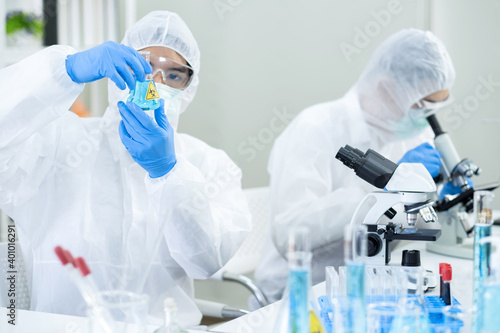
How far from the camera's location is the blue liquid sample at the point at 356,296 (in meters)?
0.79

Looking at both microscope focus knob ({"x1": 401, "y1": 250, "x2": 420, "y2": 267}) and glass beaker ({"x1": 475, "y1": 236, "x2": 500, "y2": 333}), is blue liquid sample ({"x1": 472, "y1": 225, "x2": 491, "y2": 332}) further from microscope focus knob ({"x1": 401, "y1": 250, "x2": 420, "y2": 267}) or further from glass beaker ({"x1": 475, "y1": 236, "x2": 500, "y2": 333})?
microscope focus knob ({"x1": 401, "y1": 250, "x2": 420, "y2": 267})

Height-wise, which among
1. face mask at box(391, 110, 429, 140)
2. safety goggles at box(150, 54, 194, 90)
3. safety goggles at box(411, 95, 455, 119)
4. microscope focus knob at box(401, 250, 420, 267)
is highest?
safety goggles at box(150, 54, 194, 90)

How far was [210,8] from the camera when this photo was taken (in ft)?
9.43

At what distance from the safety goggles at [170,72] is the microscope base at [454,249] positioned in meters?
1.03

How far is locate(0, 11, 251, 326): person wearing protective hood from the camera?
1.33 meters

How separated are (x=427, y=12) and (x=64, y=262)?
8.97 ft

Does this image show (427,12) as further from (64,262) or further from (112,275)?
(64,262)

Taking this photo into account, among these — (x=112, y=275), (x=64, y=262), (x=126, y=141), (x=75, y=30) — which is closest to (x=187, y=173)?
(x=126, y=141)

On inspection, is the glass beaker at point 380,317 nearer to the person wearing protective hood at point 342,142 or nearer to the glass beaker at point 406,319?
the glass beaker at point 406,319

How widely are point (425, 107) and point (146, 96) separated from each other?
45.1 inches

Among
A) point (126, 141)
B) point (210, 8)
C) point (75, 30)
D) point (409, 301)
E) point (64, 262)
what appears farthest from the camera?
point (75, 30)

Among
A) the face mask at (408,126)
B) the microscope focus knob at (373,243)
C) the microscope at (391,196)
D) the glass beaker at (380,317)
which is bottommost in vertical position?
the glass beaker at (380,317)

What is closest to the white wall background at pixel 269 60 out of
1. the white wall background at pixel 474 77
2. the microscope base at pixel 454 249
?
the white wall background at pixel 474 77

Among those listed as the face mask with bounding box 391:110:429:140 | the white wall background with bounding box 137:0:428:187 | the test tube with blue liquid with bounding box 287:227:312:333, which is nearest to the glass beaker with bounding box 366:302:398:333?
the test tube with blue liquid with bounding box 287:227:312:333
